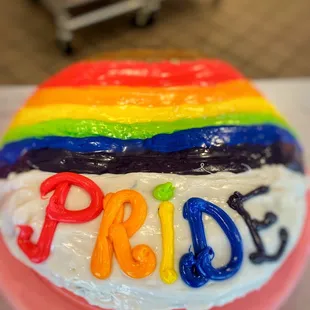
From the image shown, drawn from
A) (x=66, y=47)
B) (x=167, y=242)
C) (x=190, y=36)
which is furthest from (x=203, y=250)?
(x=190, y=36)

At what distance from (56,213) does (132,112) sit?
269 millimetres

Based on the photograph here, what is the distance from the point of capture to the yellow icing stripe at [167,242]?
0.79m

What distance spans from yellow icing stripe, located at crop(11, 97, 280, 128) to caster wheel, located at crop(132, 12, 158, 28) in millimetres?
1020

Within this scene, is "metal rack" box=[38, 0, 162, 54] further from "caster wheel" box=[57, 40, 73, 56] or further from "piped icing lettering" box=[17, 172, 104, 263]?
"piped icing lettering" box=[17, 172, 104, 263]

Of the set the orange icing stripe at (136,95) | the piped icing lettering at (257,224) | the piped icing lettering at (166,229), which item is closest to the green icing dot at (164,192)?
the piped icing lettering at (166,229)

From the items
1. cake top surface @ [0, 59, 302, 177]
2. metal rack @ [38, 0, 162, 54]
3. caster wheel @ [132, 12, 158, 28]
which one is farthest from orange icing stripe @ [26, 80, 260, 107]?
caster wheel @ [132, 12, 158, 28]

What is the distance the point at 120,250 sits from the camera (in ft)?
2.60

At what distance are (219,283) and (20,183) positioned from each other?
40 cm

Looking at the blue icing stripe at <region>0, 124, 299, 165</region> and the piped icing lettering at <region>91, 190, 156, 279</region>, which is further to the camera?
the blue icing stripe at <region>0, 124, 299, 165</region>

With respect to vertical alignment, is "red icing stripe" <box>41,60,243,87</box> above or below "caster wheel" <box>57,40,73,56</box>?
below

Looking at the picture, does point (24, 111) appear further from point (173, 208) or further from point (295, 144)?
point (295, 144)

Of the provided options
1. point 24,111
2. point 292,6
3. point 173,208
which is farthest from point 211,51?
point 173,208

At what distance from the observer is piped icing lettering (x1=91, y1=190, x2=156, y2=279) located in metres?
0.79

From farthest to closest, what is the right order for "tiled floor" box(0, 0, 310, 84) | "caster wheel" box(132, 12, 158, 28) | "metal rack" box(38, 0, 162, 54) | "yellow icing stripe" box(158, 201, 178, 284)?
"caster wheel" box(132, 12, 158, 28) → "tiled floor" box(0, 0, 310, 84) → "metal rack" box(38, 0, 162, 54) → "yellow icing stripe" box(158, 201, 178, 284)
